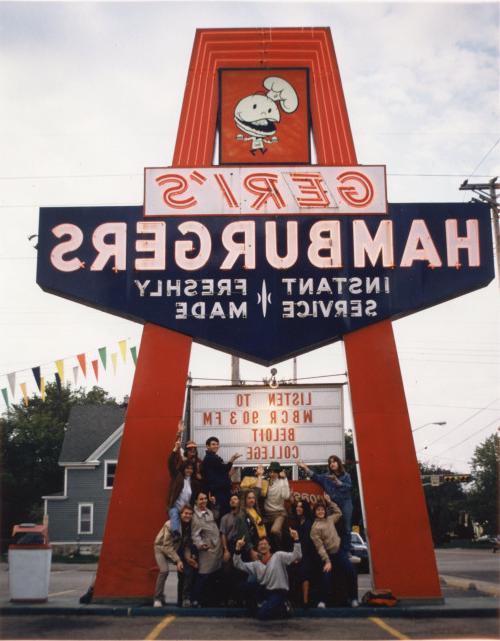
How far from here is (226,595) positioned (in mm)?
12820

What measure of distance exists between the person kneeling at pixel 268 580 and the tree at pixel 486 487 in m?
48.8

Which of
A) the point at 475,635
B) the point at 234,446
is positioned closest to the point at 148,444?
the point at 234,446

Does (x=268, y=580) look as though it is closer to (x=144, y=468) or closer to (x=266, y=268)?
(x=144, y=468)

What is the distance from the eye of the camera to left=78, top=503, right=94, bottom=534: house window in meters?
41.7

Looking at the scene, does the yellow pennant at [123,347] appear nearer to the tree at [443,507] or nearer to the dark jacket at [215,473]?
the dark jacket at [215,473]

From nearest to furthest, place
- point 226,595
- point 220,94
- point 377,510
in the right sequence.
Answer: point 226,595
point 377,510
point 220,94

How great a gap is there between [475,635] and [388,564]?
321 cm

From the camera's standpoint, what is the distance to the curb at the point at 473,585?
18.2m

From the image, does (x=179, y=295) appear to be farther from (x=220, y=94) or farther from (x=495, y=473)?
(x=495, y=473)

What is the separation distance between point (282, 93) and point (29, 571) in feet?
32.7

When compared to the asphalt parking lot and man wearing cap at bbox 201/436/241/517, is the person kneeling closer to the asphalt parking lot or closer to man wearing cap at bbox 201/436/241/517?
the asphalt parking lot

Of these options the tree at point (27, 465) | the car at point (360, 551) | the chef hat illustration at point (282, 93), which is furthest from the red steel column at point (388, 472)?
the tree at point (27, 465)

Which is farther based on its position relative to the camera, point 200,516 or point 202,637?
point 200,516

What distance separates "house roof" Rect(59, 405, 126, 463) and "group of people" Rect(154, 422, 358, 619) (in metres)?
30.8
